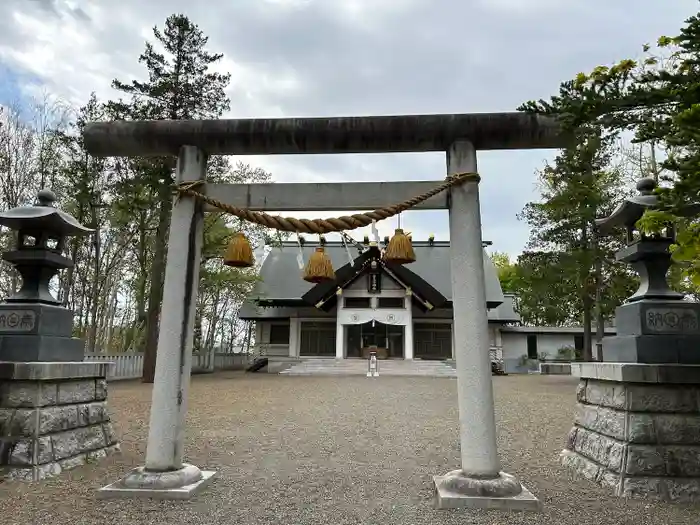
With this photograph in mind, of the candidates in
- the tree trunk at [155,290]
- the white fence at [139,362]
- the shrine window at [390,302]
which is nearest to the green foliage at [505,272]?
the shrine window at [390,302]

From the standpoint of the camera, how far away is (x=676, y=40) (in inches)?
113

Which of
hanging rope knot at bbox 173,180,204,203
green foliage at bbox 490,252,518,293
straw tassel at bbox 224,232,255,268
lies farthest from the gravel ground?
green foliage at bbox 490,252,518,293

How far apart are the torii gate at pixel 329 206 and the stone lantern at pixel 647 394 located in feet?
3.77

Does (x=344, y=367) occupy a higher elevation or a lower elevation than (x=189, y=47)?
lower

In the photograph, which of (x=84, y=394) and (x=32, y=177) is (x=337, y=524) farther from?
(x=32, y=177)

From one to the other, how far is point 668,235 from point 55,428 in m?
6.42

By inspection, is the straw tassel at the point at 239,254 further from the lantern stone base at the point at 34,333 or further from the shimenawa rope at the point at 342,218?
the lantern stone base at the point at 34,333

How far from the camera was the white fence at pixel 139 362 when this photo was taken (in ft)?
50.9

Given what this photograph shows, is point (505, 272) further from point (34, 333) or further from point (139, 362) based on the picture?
point (34, 333)

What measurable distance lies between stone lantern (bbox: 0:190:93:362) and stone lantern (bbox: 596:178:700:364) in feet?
18.9

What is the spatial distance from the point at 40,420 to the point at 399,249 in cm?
375

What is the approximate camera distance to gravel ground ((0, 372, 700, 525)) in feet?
11.8

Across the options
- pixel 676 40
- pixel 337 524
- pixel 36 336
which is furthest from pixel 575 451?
pixel 36 336

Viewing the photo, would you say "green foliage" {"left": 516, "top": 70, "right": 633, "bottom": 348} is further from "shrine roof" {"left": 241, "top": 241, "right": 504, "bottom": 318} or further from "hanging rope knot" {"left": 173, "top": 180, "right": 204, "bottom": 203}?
"hanging rope knot" {"left": 173, "top": 180, "right": 204, "bottom": 203}
